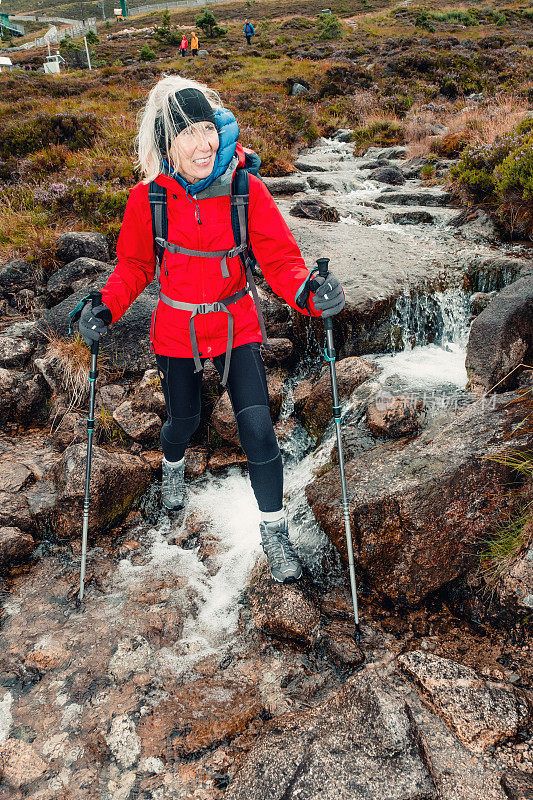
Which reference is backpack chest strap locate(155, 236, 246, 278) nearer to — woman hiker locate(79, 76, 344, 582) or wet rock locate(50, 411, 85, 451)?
woman hiker locate(79, 76, 344, 582)

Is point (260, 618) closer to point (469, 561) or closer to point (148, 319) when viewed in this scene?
point (469, 561)

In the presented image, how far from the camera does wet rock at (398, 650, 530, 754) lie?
2566mm

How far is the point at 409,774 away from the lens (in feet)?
7.87

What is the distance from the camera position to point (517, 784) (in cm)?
232

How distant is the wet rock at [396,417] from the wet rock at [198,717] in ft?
8.76

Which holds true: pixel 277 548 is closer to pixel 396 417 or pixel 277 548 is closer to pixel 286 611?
pixel 286 611

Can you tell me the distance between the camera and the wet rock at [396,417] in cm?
489

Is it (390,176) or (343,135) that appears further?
(343,135)

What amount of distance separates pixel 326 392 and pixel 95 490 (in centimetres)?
287

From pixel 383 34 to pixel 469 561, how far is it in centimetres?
5075

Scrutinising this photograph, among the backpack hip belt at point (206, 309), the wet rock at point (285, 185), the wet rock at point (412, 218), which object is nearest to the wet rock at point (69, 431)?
the backpack hip belt at point (206, 309)

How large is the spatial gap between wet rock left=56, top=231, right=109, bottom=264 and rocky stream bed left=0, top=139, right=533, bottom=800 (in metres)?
1.66

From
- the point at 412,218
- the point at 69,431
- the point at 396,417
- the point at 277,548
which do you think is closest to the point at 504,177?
the point at 412,218

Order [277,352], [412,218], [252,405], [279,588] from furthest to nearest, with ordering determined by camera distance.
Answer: [412,218] → [277,352] → [279,588] → [252,405]
